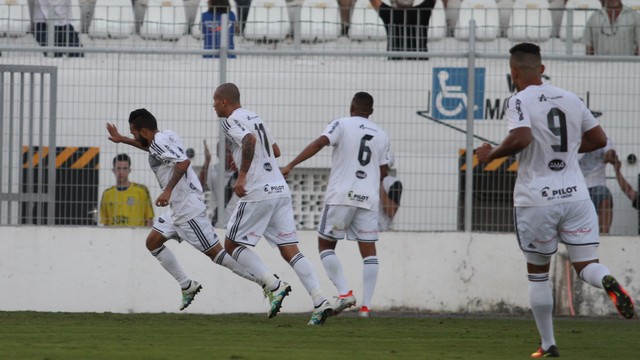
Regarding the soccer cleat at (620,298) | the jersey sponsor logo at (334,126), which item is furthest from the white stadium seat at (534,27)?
the soccer cleat at (620,298)

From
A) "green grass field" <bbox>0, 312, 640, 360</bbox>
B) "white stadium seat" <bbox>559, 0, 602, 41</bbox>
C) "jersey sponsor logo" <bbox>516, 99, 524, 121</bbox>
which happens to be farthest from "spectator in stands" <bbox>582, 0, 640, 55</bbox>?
"jersey sponsor logo" <bbox>516, 99, 524, 121</bbox>

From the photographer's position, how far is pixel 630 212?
1481 centimetres

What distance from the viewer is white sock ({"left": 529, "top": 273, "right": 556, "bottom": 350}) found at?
855 cm

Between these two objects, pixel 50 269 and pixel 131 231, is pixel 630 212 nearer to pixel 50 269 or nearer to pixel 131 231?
pixel 131 231

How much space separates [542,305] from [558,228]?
1.76 feet

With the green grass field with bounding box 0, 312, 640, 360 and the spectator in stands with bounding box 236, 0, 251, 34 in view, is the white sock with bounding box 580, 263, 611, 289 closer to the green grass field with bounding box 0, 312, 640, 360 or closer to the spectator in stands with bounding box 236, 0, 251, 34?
the green grass field with bounding box 0, 312, 640, 360

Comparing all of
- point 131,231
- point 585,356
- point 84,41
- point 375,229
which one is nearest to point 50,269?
point 131,231

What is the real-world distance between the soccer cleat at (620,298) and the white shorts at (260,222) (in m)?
4.47

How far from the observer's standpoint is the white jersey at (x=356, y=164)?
42.0ft

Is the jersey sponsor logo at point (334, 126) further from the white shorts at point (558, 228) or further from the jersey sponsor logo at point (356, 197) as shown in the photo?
the white shorts at point (558, 228)

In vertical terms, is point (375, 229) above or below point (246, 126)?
below

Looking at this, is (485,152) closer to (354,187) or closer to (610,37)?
(354,187)

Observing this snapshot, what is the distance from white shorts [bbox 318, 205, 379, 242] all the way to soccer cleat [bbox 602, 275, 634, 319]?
4945 mm

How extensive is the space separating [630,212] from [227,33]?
520 centimetres
